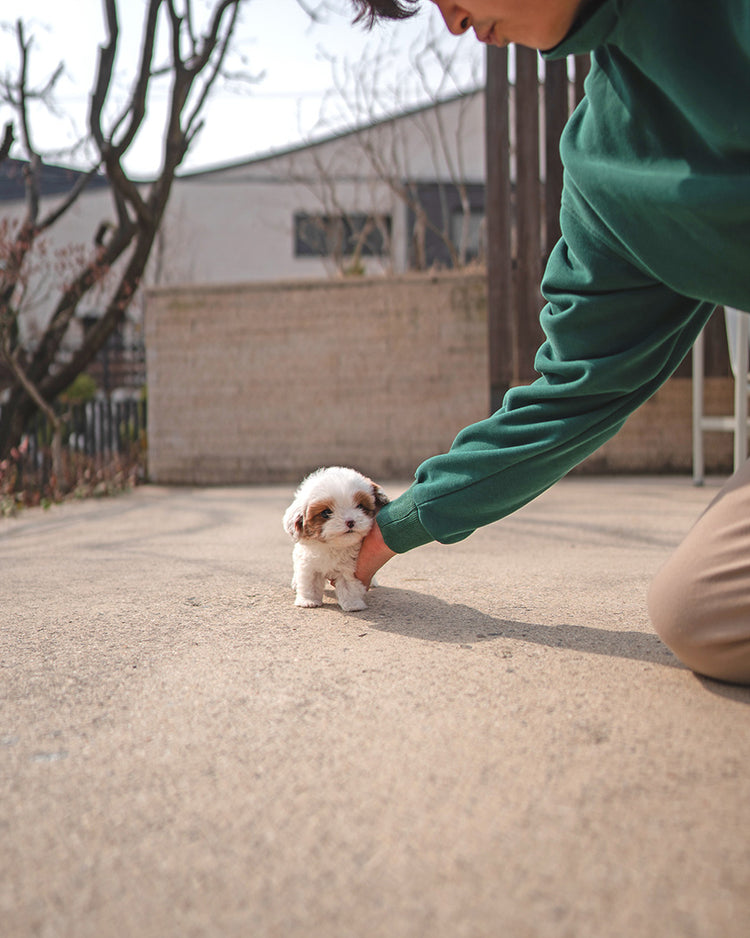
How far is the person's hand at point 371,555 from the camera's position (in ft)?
6.31

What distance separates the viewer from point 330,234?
42.3ft

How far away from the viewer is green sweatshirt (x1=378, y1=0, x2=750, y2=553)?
1.17 meters

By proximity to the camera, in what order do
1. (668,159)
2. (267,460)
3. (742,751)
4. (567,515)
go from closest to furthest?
(742,751)
(668,159)
(567,515)
(267,460)

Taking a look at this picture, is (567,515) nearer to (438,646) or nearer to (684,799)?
(438,646)

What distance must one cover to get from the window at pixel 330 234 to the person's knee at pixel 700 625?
462 inches

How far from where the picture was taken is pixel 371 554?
1957mm

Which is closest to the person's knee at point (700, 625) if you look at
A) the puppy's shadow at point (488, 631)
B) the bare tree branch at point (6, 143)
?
the puppy's shadow at point (488, 631)

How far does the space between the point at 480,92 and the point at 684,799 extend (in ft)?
41.5

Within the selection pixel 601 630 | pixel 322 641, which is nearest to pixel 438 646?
pixel 322 641

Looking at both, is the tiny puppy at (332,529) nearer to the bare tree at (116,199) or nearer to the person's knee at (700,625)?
the person's knee at (700,625)

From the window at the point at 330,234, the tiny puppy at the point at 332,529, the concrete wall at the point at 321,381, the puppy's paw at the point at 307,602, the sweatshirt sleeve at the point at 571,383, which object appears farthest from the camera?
the window at the point at 330,234

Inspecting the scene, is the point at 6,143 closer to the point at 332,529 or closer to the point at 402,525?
the point at 332,529

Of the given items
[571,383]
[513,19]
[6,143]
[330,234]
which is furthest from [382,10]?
[330,234]

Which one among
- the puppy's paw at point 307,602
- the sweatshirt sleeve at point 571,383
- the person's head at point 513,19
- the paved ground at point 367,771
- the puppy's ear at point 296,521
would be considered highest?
the person's head at point 513,19
